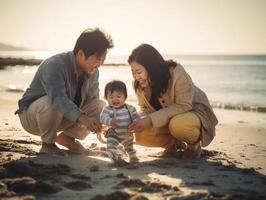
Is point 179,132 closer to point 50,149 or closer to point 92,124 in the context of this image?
point 92,124

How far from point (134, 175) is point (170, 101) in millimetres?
1346

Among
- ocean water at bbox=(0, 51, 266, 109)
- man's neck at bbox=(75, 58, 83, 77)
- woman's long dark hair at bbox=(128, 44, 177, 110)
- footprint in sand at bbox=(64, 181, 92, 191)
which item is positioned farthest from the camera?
ocean water at bbox=(0, 51, 266, 109)

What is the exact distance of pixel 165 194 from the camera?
346 centimetres

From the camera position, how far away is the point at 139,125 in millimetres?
4906

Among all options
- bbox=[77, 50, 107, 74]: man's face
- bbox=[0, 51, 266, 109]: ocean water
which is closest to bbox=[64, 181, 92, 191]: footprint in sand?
bbox=[77, 50, 107, 74]: man's face

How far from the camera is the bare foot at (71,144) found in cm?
545

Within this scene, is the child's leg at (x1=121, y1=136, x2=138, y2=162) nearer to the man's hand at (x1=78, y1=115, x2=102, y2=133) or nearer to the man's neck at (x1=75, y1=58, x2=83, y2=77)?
the man's hand at (x1=78, y1=115, x2=102, y2=133)

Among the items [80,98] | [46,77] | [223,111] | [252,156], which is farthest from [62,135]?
[223,111]

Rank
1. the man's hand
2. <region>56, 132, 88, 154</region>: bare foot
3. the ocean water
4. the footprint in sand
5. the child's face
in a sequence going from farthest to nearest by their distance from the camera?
the ocean water < <region>56, 132, 88, 154</region>: bare foot < the child's face < the man's hand < the footprint in sand

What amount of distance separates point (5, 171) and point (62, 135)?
1.77 metres

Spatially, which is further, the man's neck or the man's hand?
the man's neck

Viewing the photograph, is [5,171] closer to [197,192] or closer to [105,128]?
[105,128]

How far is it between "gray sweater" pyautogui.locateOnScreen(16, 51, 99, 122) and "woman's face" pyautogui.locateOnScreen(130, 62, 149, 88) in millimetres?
709

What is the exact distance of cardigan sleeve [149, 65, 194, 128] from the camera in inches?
196
